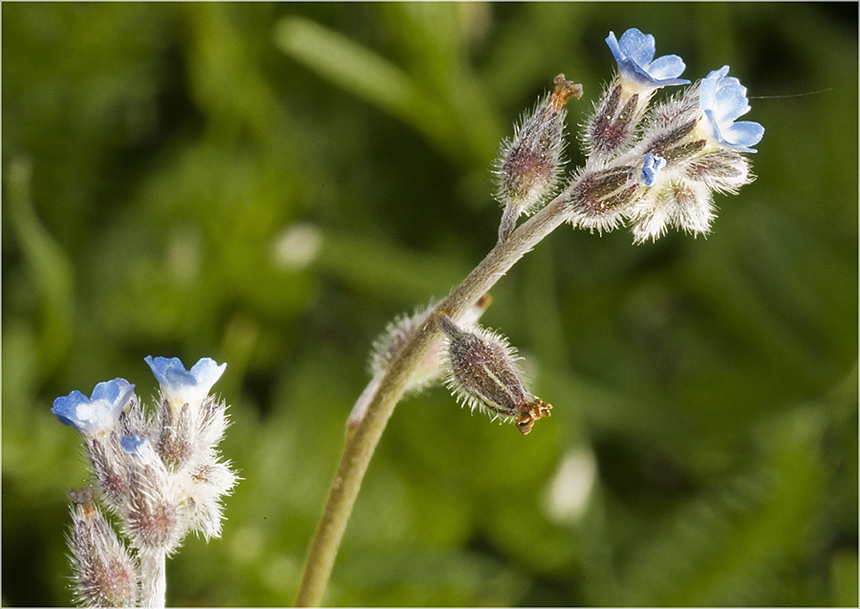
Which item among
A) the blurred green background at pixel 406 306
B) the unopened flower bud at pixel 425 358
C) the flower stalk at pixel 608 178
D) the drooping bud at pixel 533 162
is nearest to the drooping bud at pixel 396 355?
the unopened flower bud at pixel 425 358

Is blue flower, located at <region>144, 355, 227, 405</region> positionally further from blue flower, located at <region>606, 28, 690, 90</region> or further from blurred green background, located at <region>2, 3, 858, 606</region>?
blurred green background, located at <region>2, 3, 858, 606</region>

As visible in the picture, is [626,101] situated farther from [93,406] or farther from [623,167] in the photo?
[93,406]

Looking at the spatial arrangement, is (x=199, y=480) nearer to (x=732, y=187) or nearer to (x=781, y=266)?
(x=732, y=187)

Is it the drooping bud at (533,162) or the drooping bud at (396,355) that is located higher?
the drooping bud at (533,162)

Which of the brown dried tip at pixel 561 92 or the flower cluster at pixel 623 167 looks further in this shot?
the brown dried tip at pixel 561 92

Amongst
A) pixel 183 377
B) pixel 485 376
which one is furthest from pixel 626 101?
pixel 183 377

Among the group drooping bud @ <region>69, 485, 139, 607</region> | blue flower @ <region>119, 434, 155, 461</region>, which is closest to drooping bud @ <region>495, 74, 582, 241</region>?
blue flower @ <region>119, 434, 155, 461</region>

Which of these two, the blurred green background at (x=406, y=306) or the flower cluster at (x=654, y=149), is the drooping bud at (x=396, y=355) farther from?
the blurred green background at (x=406, y=306)
